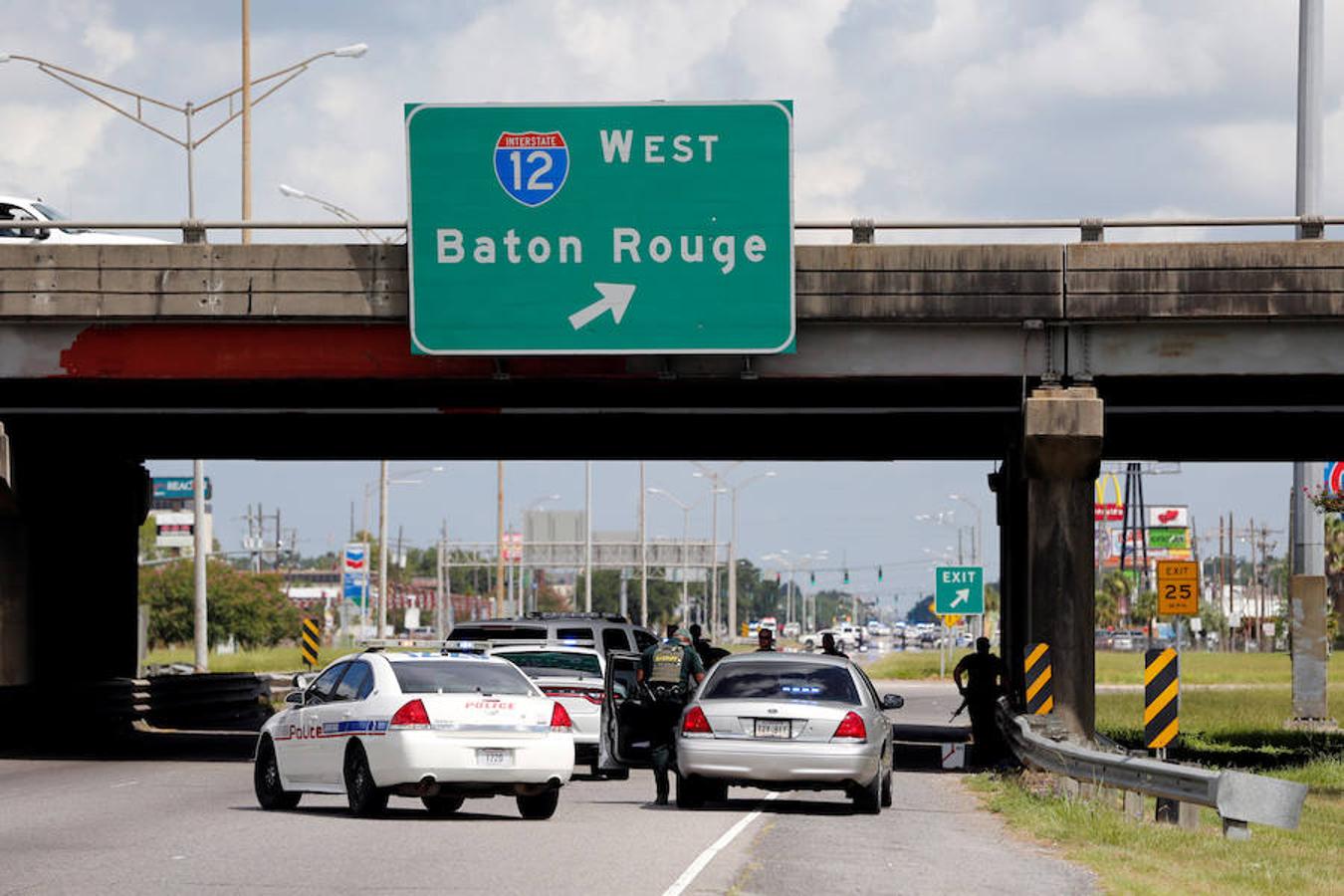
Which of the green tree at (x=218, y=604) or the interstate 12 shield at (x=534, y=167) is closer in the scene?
the interstate 12 shield at (x=534, y=167)

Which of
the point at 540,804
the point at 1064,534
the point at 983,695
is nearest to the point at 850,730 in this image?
the point at 540,804

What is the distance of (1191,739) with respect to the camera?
130 feet

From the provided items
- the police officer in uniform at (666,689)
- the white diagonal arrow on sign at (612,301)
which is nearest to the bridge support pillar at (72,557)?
the white diagonal arrow on sign at (612,301)

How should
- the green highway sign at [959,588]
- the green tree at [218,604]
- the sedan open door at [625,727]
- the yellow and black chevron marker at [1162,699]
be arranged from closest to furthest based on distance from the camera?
the sedan open door at [625,727], the yellow and black chevron marker at [1162,699], the green highway sign at [959,588], the green tree at [218,604]

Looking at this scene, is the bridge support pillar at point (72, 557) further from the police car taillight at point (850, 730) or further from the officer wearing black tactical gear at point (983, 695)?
the police car taillight at point (850, 730)

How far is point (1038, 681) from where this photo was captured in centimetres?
2909

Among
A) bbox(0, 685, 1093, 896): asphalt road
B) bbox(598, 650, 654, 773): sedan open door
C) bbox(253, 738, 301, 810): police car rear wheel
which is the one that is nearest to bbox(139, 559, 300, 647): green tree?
bbox(598, 650, 654, 773): sedan open door

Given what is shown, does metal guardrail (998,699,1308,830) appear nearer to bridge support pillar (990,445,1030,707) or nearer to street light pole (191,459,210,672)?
bridge support pillar (990,445,1030,707)

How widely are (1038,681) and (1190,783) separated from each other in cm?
1088

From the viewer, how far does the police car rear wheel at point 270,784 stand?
21328 millimetres

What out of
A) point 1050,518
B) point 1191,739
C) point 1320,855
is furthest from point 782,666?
point 1191,739

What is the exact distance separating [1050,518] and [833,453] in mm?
13019

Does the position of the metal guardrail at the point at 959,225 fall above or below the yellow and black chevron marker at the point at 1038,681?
above

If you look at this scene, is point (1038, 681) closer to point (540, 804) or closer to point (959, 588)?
point (540, 804)
